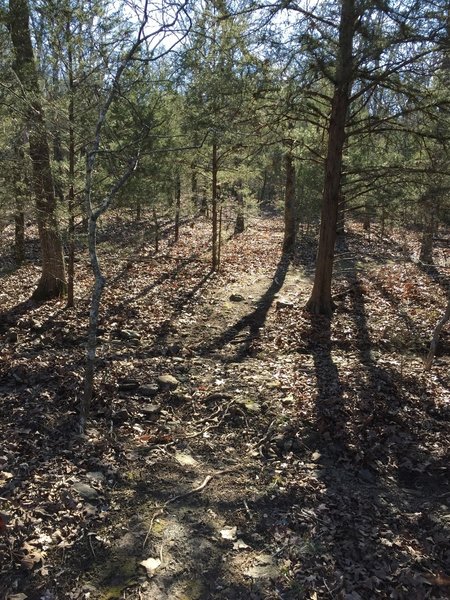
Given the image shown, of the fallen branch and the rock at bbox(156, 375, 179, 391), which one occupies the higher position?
the rock at bbox(156, 375, 179, 391)

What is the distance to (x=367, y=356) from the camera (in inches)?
313

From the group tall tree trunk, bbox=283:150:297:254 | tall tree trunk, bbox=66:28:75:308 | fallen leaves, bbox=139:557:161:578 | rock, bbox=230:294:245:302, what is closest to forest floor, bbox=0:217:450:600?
fallen leaves, bbox=139:557:161:578

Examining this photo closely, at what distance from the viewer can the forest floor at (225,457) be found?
139 inches

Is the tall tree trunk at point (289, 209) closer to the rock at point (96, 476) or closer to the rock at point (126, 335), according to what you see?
the rock at point (126, 335)

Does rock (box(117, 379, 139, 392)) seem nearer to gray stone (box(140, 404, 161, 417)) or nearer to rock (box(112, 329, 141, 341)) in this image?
gray stone (box(140, 404, 161, 417))

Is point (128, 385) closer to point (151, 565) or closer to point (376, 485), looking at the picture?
point (151, 565)

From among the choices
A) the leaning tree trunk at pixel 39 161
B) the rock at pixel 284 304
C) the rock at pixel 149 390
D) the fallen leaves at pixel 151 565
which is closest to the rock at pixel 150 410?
the rock at pixel 149 390

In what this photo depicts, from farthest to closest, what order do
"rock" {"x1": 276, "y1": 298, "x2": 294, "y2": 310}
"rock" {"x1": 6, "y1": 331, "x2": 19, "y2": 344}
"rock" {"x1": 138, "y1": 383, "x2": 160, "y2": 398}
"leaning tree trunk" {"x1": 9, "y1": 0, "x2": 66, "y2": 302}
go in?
1. "rock" {"x1": 276, "y1": 298, "x2": 294, "y2": 310}
2. "rock" {"x1": 6, "y1": 331, "x2": 19, "y2": 344}
3. "leaning tree trunk" {"x1": 9, "y1": 0, "x2": 66, "y2": 302}
4. "rock" {"x1": 138, "y1": 383, "x2": 160, "y2": 398}

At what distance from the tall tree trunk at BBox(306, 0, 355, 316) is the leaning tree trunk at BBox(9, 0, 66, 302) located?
210 inches

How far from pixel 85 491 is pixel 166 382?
98.7 inches

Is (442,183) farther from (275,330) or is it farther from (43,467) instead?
(43,467)

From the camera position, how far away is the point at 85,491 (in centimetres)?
428

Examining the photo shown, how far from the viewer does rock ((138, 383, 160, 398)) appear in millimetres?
6363

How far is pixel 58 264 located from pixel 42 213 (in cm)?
149
